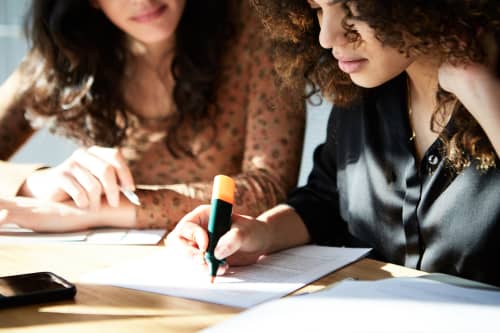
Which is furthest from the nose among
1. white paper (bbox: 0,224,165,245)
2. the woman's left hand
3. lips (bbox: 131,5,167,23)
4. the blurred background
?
the blurred background

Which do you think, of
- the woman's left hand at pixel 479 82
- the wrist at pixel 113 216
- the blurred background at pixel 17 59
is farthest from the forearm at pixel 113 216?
the blurred background at pixel 17 59

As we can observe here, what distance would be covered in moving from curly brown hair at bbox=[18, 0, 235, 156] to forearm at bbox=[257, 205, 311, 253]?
0.55 metres

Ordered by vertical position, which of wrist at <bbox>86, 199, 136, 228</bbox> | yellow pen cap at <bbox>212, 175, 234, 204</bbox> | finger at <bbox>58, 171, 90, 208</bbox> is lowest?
wrist at <bbox>86, 199, 136, 228</bbox>

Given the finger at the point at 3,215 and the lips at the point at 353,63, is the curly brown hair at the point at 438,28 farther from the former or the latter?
the finger at the point at 3,215

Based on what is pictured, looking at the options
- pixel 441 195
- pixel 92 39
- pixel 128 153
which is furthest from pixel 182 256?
pixel 92 39

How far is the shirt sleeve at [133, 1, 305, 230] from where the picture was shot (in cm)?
127

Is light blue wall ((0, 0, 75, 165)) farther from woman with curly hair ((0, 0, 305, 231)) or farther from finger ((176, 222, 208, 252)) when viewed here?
finger ((176, 222, 208, 252))

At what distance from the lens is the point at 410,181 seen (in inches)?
41.3

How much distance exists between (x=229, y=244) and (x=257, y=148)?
61cm

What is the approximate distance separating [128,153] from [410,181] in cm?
85

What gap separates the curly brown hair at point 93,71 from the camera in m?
1.60

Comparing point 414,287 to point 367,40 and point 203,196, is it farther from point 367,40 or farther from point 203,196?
point 203,196

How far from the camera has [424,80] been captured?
3.50 ft

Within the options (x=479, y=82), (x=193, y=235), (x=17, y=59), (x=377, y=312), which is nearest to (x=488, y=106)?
(x=479, y=82)
